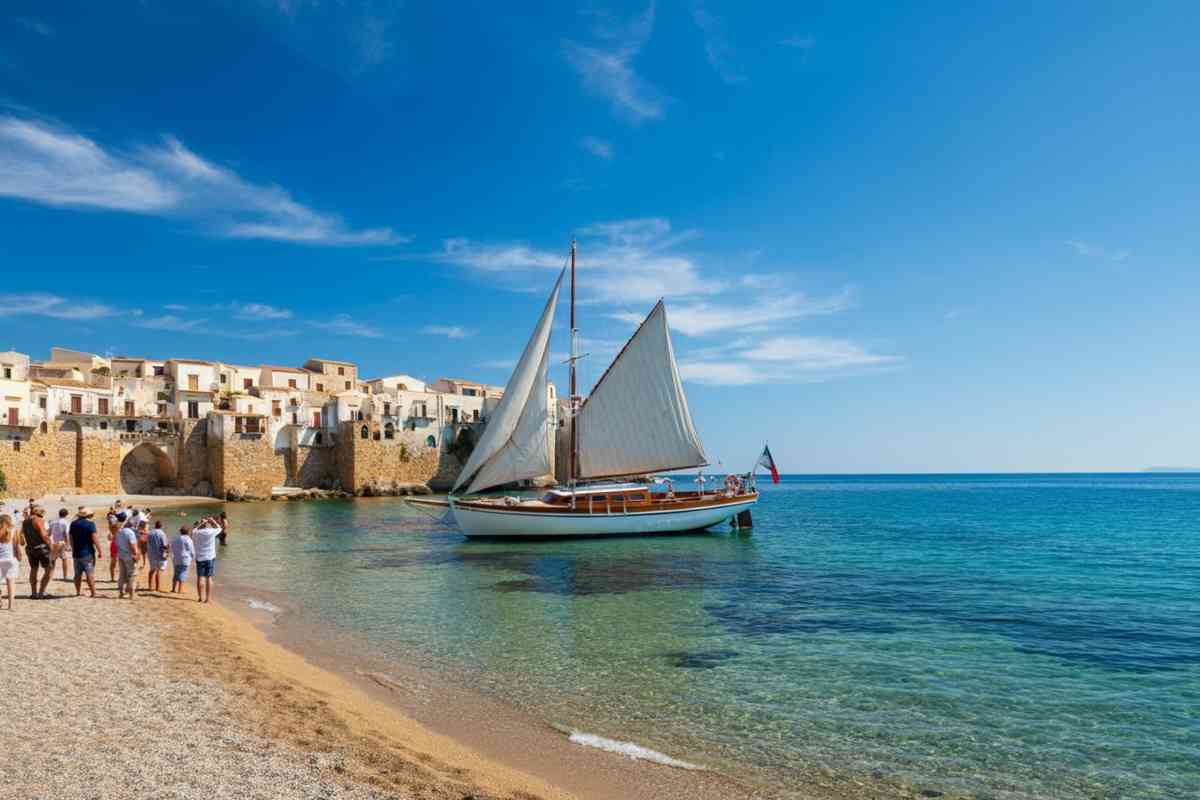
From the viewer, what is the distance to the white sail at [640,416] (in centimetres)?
3027

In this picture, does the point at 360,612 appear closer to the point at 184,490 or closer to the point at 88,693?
the point at 88,693

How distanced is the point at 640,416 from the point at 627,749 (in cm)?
2341

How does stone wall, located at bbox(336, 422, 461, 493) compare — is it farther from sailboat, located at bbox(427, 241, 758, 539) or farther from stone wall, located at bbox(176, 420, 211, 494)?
sailboat, located at bbox(427, 241, 758, 539)

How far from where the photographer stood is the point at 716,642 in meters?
12.1

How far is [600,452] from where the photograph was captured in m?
31.2

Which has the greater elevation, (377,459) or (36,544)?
(377,459)

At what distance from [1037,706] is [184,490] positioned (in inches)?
2425

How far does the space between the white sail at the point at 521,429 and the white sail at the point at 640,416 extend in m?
2.65

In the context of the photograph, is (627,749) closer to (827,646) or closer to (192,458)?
(827,646)

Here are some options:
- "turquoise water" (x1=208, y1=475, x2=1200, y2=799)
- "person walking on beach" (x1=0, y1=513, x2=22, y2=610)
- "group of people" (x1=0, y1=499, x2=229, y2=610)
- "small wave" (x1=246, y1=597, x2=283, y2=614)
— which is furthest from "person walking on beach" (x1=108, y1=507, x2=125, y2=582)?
"turquoise water" (x1=208, y1=475, x2=1200, y2=799)

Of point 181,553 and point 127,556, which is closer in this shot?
point 127,556

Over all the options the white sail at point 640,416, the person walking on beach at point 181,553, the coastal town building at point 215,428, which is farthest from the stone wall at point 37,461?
the person walking on beach at point 181,553

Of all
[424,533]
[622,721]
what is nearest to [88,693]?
[622,721]

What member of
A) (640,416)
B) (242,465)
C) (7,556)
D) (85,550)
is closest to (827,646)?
(7,556)
